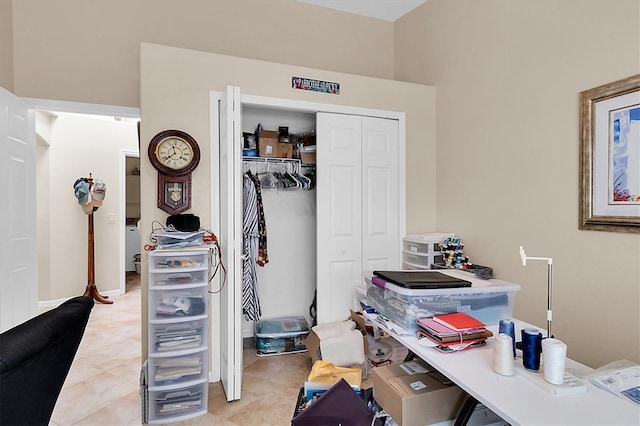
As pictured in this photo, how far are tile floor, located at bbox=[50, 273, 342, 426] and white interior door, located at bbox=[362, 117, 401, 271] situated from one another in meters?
1.16

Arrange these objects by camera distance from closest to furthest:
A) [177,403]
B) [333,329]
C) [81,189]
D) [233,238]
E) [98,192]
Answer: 1. [177,403]
2. [233,238]
3. [333,329]
4. [81,189]
5. [98,192]

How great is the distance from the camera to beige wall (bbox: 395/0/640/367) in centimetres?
198

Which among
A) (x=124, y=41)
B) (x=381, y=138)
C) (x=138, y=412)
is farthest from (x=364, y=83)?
(x=138, y=412)

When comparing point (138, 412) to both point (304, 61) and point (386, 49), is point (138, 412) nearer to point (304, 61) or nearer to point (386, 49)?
point (304, 61)

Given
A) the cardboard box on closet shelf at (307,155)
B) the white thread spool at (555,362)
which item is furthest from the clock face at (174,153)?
the white thread spool at (555,362)

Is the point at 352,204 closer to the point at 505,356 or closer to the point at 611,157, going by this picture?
→ the point at 611,157

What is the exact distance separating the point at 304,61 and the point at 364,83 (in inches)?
33.3

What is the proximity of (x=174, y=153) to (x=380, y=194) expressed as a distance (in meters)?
1.81

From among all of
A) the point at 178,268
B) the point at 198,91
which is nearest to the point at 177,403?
the point at 178,268

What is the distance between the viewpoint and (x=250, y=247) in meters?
3.04

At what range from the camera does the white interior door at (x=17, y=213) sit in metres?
2.42

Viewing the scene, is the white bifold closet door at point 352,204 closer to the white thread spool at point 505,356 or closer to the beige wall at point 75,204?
the white thread spool at point 505,356

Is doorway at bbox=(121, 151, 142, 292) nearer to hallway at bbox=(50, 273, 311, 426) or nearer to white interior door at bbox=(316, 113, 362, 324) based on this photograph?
hallway at bbox=(50, 273, 311, 426)

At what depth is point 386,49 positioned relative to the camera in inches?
157
